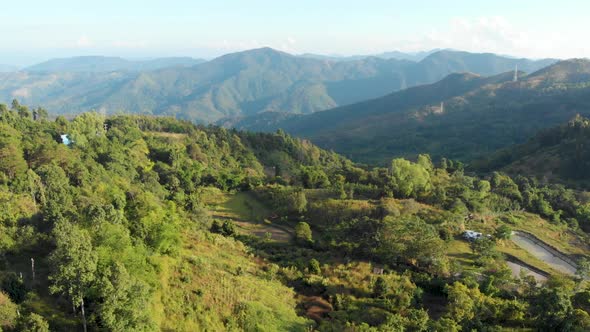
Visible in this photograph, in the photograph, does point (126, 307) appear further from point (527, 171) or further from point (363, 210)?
point (527, 171)

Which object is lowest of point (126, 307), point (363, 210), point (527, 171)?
point (527, 171)

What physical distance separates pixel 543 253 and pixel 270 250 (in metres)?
25.7

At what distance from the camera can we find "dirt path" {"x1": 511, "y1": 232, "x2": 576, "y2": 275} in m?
34.2

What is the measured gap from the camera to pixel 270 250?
35.3 metres

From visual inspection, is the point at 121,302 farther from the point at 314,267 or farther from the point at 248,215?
the point at 248,215

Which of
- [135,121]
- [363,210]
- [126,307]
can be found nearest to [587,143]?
[363,210]

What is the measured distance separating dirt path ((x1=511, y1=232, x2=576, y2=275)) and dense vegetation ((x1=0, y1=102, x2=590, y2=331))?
159cm

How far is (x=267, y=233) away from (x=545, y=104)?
183 m

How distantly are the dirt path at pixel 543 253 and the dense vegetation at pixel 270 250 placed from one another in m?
1.59

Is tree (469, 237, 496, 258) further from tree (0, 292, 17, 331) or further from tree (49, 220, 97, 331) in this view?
tree (0, 292, 17, 331)

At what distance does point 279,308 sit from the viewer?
950 inches

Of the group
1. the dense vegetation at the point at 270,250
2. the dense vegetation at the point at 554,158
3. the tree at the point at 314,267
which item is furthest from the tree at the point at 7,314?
the dense vegetation at the point at 554,158

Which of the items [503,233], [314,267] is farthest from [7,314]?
[503,233]

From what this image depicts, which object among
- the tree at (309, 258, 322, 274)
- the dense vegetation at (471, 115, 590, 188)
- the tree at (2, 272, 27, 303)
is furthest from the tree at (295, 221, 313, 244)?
the dense vegetation at (471, 115, 590, 188)
